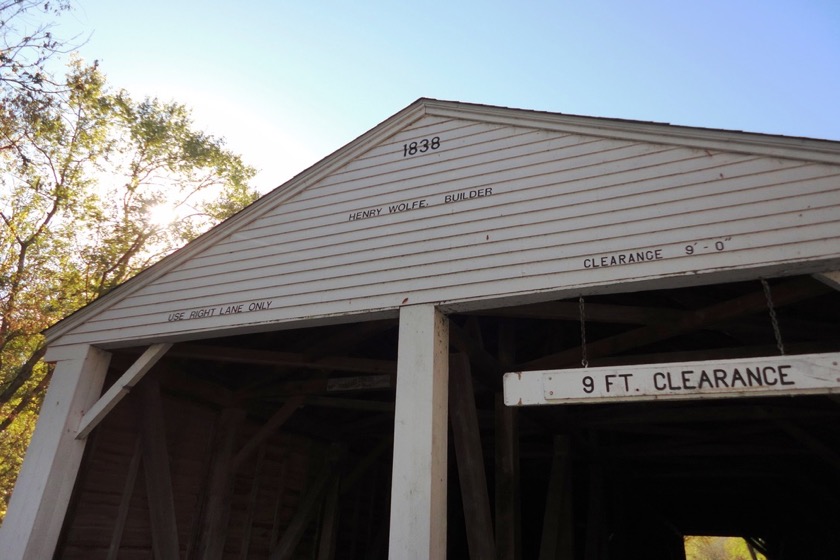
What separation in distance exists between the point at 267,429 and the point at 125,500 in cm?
224

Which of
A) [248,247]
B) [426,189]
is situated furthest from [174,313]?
[426,189]

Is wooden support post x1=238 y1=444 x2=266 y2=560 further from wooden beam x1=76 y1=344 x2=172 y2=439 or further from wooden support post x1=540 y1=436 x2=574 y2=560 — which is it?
wooden support post x1=540 y1=436 x2=574 y2=560

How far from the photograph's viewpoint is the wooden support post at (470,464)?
18.1 feet

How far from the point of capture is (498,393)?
7473 mm

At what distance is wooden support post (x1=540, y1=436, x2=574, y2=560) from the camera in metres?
8.42

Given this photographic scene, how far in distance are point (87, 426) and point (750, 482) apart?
14.0 m

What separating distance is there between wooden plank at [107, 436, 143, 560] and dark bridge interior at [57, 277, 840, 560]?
0.06 feet

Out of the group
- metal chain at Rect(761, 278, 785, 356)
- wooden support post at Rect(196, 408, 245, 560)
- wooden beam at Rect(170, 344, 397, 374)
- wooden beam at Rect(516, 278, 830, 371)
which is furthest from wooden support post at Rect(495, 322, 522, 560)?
wooden support post at Rect(196, 408, 245, 560)

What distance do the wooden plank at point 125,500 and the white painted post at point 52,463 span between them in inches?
58.8

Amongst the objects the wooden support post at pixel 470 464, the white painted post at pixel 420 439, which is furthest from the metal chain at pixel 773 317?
the wooden support post at pixel 470 464

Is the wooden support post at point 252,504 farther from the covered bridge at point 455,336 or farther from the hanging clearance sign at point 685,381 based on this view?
the hanging clearance sign at point 685,381

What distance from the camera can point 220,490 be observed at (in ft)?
31.8

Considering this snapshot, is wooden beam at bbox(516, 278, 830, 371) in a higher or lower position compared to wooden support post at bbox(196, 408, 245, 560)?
higher

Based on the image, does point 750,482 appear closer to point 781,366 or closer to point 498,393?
point 498,393
